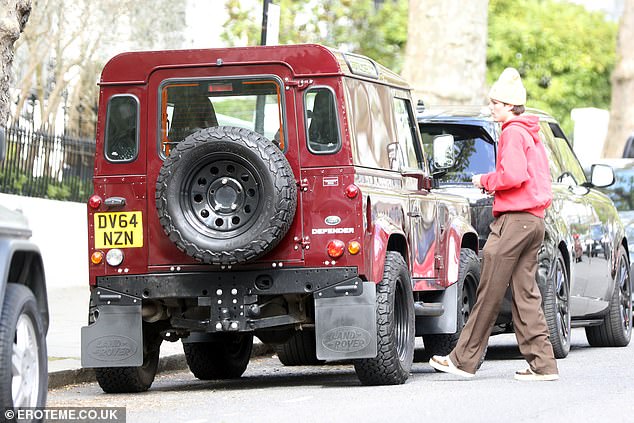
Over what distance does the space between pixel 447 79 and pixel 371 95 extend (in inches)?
470

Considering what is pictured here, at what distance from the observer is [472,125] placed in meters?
13.2

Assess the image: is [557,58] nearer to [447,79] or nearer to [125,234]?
[447,79]

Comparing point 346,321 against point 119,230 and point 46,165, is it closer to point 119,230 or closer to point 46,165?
point 119,230

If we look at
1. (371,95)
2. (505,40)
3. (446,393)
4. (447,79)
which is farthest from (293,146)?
(505,40)

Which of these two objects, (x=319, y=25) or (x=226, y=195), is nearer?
(x=226, y=195)

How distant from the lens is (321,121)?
10.6 metres

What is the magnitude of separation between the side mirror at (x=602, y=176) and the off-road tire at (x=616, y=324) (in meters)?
0.91

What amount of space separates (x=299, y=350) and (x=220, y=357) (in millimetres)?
807

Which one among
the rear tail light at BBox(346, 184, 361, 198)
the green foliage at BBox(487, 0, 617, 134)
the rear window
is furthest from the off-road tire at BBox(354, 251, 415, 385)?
the green foliage at BBox(487, 0, 617, 134)

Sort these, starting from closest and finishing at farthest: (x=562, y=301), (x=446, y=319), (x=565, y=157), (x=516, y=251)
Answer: (x=516, y=251), (x=446, y=319), (x=562, y=301), (x=565, y=157)

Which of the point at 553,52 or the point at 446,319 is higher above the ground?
the point at 553,52

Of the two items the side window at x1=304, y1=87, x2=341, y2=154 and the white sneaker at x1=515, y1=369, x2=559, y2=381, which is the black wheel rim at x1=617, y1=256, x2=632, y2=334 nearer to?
the white sneaker at x1=515, y1=369, x2=559, y2=381

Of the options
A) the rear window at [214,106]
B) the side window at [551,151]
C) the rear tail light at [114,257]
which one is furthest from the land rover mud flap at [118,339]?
the side window at [551,151]

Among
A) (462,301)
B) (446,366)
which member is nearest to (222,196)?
(446,366)
